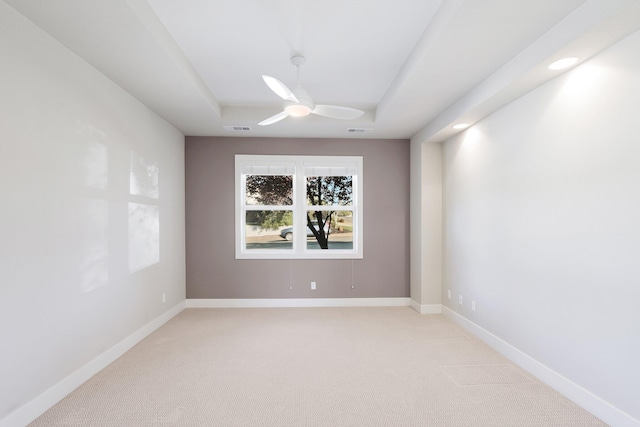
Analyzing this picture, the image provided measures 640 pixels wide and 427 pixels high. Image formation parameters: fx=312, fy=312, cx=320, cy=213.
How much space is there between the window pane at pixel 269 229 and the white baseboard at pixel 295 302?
2.70ft

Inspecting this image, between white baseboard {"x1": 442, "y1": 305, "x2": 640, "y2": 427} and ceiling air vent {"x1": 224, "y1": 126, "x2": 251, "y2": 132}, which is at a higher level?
ceiling air vent {"x1": 224, "y1": 126, "x2": 251, "y2": 132}

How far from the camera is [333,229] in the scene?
4.92m

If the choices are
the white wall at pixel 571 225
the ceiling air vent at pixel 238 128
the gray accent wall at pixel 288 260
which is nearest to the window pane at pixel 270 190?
the gray accent wall at pixel 288 260

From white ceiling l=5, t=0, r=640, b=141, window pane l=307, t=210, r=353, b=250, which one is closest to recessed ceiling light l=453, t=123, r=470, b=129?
white ceiling l=5, t=0, r=640, b=141

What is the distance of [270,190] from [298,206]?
0.51m

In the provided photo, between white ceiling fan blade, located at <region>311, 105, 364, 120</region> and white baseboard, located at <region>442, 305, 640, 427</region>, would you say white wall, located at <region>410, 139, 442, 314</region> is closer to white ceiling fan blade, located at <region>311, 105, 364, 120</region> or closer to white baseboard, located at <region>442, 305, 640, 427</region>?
white baseboard, located at <region>442, 305, 640, 427</region>

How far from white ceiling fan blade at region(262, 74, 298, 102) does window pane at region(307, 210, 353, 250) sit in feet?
8.21

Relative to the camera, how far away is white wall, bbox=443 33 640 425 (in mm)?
1879

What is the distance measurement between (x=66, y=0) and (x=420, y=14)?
2170mm

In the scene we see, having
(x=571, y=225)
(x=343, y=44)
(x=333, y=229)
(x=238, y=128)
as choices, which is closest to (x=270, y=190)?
(x=238, y=128)

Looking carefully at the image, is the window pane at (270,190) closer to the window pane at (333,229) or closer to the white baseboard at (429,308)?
the window pane at (333,229)

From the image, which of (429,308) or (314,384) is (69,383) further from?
(429,308)

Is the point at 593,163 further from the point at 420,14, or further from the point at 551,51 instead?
the point at 420,14

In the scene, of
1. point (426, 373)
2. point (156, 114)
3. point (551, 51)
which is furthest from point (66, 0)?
point (426, 373)
